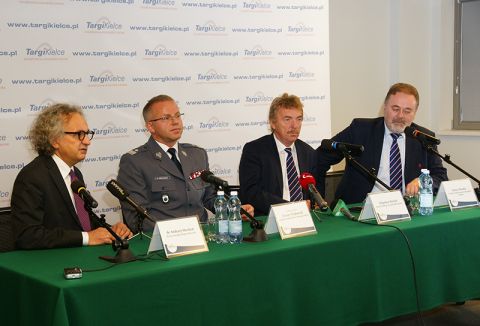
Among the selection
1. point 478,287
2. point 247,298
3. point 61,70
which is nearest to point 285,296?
point 247,298

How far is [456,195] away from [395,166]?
1.99 feet

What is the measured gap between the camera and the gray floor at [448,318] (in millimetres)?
4012

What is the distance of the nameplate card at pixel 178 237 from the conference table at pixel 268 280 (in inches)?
1.7

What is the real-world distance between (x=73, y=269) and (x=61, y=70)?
2.23 meters

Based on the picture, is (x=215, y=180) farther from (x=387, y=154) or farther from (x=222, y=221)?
(x=387, y=154)

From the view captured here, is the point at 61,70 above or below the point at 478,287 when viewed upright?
above

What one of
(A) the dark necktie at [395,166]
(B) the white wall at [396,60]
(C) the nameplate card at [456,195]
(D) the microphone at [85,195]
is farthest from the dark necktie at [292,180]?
(B) the white wall at [396,60]

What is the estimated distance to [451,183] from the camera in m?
3.69

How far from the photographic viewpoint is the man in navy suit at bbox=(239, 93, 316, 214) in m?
3.89

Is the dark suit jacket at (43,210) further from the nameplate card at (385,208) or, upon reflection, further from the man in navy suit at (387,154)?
the man in navy suit at (387,154)

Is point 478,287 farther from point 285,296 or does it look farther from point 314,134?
point 314,134

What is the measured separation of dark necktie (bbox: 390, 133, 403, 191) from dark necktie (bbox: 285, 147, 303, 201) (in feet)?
2.10

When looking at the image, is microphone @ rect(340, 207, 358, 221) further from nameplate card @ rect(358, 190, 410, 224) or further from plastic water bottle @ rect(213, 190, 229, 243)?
plastic water bottle @ rect(213, 190, 229, 243)

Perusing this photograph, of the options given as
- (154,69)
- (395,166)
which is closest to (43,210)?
(154,69)
